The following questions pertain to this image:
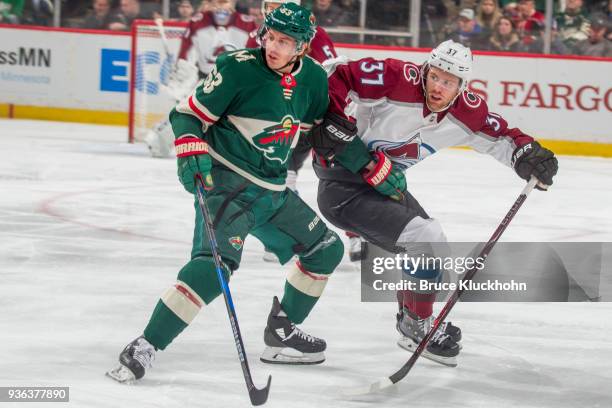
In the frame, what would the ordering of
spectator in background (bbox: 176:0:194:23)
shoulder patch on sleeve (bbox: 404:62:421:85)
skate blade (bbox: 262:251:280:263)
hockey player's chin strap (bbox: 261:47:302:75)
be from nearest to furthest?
hockey player's chin strap (bbox: 261:47:302:75) < shoulder patch on sleeve (bbox: 404:62:421:85) < skate blade (bbox: 262:251:280:263) < spectator in background (bbox: 176:0:194:23)

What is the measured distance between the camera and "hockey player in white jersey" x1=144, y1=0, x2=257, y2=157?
844cm

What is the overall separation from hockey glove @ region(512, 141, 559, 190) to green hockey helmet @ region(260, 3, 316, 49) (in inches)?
32.6

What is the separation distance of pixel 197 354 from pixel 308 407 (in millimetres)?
573

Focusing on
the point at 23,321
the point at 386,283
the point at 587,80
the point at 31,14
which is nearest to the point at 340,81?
the point at 386,283

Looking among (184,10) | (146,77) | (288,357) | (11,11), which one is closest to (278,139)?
(288,357)

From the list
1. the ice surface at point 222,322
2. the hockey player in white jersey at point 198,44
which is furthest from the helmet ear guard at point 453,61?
the hockey player in white jersey at point 198,44

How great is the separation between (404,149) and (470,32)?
6.16 m

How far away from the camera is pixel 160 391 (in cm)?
300

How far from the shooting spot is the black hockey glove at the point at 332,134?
3277mm

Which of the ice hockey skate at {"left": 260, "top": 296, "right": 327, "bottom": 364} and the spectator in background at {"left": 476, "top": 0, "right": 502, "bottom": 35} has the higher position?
the spectator in background at {"left": 476, "top": 0, "right": 502, "bottom": 35}

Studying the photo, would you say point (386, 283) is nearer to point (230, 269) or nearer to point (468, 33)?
point (230, 269)

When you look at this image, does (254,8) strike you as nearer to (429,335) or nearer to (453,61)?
(453,61)

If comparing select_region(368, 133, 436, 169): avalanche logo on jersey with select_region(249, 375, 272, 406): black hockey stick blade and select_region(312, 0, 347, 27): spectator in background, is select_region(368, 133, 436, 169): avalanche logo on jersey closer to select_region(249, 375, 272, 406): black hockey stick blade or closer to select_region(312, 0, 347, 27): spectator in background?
select_region(249, 375, 272, 406): black hockey stick blade

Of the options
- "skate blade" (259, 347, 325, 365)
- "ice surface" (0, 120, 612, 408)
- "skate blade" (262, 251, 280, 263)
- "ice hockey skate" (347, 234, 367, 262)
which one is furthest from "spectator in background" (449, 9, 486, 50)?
"skate blade" (259, 347, 325, 365)
